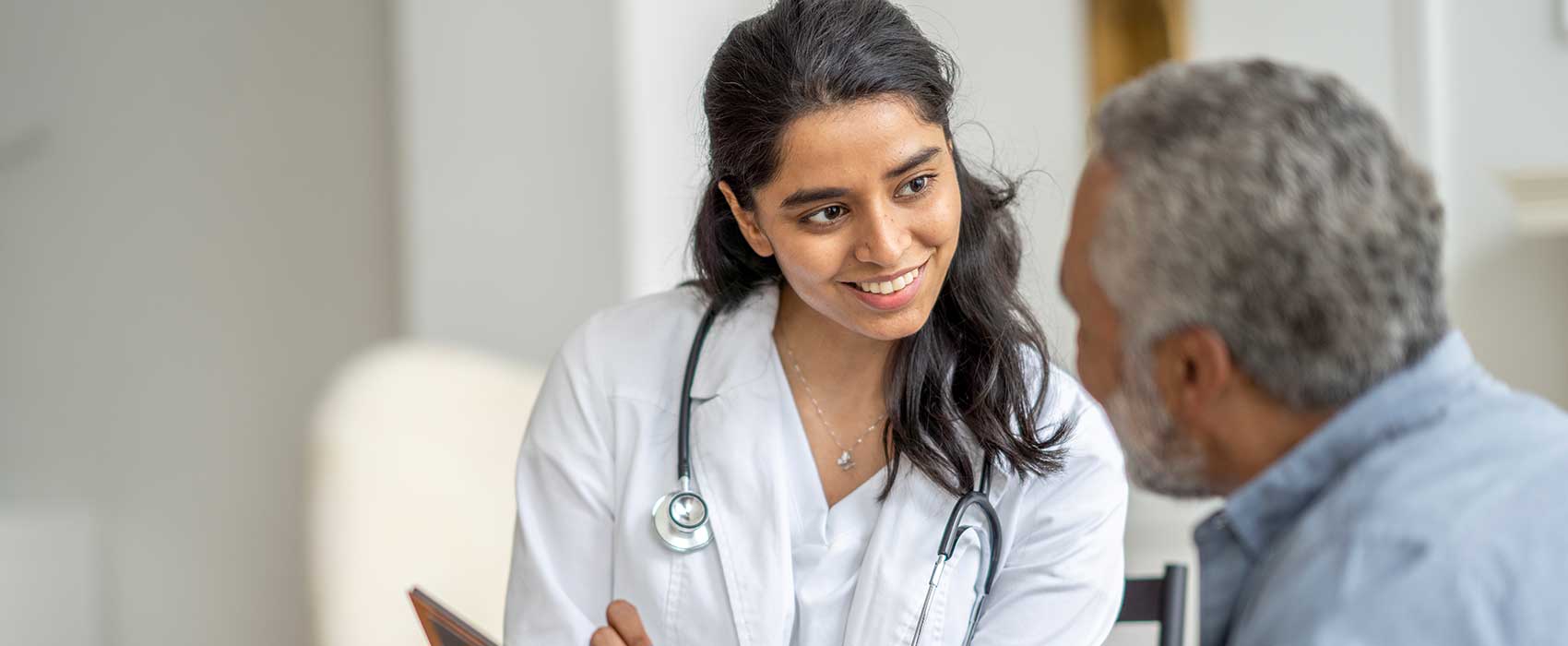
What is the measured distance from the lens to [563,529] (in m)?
1.58

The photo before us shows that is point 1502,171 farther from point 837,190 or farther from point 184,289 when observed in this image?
point 184,289

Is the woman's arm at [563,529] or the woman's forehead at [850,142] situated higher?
the woman's forehead at [850,142]

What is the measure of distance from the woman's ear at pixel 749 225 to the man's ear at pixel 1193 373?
0.65 meters

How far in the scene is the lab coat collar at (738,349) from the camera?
1.64 metres

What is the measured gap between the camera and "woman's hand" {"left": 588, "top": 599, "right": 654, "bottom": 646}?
4.81 feet

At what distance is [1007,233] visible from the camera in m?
1.69

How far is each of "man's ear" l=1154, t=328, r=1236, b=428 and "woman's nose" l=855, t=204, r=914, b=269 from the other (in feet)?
1.57

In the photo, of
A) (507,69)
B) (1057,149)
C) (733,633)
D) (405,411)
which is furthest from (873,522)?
(1057,149)

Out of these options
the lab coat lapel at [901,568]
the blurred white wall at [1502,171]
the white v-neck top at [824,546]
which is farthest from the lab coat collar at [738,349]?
the blurred white wall at [1502,171]

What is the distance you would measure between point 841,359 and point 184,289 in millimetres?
1593

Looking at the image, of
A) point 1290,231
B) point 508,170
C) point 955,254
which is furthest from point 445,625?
point 508,170

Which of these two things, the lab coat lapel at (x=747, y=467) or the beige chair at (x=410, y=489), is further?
the beige chair at (x=410, y=489)

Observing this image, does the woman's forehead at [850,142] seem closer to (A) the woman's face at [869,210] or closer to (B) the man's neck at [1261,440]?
(A) the woman's face at [869,210]

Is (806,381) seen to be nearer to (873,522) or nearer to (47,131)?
(873,522)
